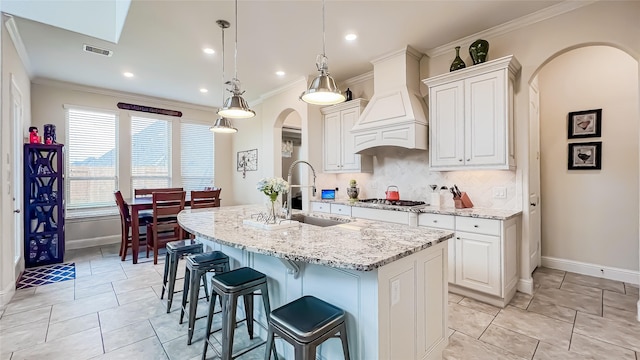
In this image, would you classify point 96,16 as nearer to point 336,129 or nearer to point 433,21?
point 336,129

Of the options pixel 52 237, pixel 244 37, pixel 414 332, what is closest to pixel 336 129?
pixel 244 37

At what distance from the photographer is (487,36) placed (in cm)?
325

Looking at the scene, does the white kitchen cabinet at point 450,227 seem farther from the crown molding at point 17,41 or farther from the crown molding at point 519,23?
the crown molding at point 17,41

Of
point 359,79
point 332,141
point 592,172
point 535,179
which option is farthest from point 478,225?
point 359,79

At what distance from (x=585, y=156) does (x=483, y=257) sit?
7.02ft

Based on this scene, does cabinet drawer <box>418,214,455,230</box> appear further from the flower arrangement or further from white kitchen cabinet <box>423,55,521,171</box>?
the flower arrangement

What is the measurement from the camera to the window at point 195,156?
20.8ft

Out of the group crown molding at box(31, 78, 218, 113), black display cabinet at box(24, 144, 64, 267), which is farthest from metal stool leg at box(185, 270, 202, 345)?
crown molding at box(31, 78, 218, 113)

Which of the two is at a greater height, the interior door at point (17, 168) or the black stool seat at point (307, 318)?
the interior door at point (17, 168)

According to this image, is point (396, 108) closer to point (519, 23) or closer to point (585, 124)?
point (519, 23)

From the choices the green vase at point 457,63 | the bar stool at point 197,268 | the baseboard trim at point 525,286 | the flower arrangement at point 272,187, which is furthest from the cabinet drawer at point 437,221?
the bar stool at point 197,268

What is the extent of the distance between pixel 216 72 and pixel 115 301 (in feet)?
11.1

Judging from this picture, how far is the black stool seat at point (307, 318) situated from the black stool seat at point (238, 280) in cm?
44

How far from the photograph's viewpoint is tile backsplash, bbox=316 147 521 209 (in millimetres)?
3211
